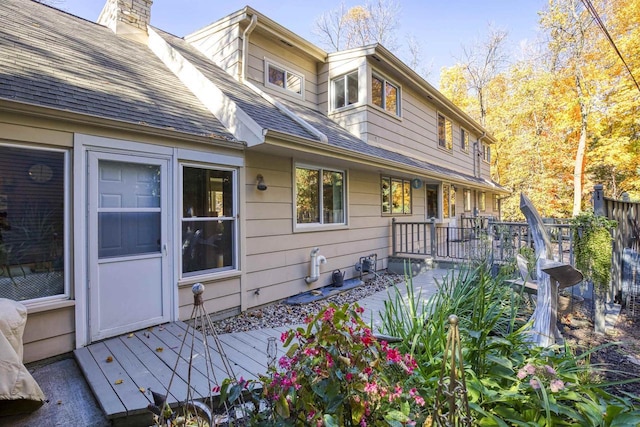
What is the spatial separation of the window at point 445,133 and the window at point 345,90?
474 cm

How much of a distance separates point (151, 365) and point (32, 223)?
179 cm

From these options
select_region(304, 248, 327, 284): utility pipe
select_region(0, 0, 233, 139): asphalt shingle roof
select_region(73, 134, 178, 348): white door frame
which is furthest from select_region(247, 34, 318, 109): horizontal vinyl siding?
select_region(73, 134, 178, 348): white door frame

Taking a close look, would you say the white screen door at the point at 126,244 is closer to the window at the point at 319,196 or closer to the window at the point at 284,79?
→ the window at the point at 319,196

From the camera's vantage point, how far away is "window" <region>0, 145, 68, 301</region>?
10.4ft

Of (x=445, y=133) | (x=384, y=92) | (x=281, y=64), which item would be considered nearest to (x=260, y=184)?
(x=281, y=64)

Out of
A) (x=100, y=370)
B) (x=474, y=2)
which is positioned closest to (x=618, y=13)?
(x=474, y=2)

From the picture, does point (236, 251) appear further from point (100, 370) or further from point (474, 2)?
point (474, 2)

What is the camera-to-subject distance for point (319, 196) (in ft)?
22.1

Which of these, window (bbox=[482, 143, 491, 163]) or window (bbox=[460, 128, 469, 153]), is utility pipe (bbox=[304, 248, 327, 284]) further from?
window (bbox=[482, 143, 491, 163])

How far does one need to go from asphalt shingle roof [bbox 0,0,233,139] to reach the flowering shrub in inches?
135

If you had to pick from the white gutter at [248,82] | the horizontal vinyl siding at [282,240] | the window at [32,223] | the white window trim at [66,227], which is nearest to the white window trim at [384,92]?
the horizontal vinyl siding at [282,240]

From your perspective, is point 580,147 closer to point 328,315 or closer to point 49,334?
point 328,315

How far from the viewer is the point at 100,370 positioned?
3.02 meters

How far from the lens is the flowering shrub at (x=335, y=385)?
150 cm
